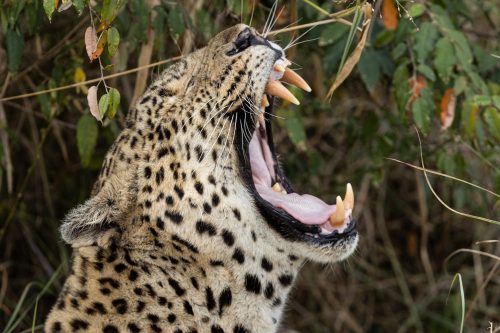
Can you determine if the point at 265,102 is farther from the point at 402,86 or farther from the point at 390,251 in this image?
the point at 390,251

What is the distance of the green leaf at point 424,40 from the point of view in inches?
168

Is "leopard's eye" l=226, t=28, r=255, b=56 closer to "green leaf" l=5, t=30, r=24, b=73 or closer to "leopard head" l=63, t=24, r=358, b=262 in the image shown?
"leopard head" l=63, t=24, r=358, b=262

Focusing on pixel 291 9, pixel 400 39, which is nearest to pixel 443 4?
pixel 400 39

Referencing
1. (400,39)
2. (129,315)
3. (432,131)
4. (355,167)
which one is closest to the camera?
(129,315)

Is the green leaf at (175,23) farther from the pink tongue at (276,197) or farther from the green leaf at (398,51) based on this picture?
the green leaf at (398,51)

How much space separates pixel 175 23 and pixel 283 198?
102 centimetres

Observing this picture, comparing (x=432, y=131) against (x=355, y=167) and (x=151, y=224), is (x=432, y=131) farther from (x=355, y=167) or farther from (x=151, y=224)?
(x=151, y=224)

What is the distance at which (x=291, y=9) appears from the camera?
443cm

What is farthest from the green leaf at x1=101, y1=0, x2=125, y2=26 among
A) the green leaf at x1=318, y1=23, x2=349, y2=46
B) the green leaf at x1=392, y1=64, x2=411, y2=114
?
the green leaf at x1=392, y1=64, x2=411, y2=114

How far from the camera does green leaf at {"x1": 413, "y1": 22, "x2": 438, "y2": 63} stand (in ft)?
14.0

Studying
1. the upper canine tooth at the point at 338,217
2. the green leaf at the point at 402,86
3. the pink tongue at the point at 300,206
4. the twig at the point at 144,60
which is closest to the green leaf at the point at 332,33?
the green leaf at the point at 402,86

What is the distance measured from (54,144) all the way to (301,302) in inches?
77.0

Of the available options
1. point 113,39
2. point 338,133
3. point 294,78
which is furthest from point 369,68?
point 338,133

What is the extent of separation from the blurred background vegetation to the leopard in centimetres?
24
